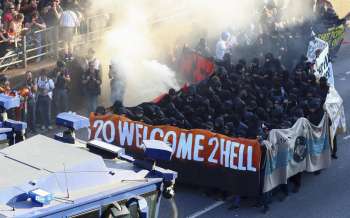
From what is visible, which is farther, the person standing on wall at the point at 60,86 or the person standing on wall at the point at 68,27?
the person standing on wall at the point at 68,27

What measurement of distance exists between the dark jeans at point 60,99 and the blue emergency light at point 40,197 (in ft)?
35.6

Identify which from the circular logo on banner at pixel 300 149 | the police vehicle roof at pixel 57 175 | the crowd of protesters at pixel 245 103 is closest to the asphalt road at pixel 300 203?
the crowd of protesters at pixel 245 103

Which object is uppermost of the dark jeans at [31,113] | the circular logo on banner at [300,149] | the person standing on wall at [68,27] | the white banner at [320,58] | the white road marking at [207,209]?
the person standing on wall at [68,27]

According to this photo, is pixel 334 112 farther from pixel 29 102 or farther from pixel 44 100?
pixel 29 102

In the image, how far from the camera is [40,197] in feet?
19.8

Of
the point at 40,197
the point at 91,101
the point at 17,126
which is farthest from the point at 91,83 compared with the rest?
the point at 40,197

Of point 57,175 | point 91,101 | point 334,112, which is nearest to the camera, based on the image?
point 57,175

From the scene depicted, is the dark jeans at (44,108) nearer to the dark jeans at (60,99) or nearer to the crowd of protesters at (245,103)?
the dark jeans at (60,99)

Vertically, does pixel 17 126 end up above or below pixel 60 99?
above

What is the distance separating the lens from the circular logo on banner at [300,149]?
1382cm

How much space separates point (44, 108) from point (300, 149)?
5.27 m

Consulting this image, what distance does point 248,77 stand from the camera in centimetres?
1644

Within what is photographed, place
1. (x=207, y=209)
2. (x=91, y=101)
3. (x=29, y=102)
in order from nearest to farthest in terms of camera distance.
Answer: (x=207, y=209)
(x=29, y=102)
(x=91, y=101)

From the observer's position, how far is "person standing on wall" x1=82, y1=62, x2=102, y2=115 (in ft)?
57.4
